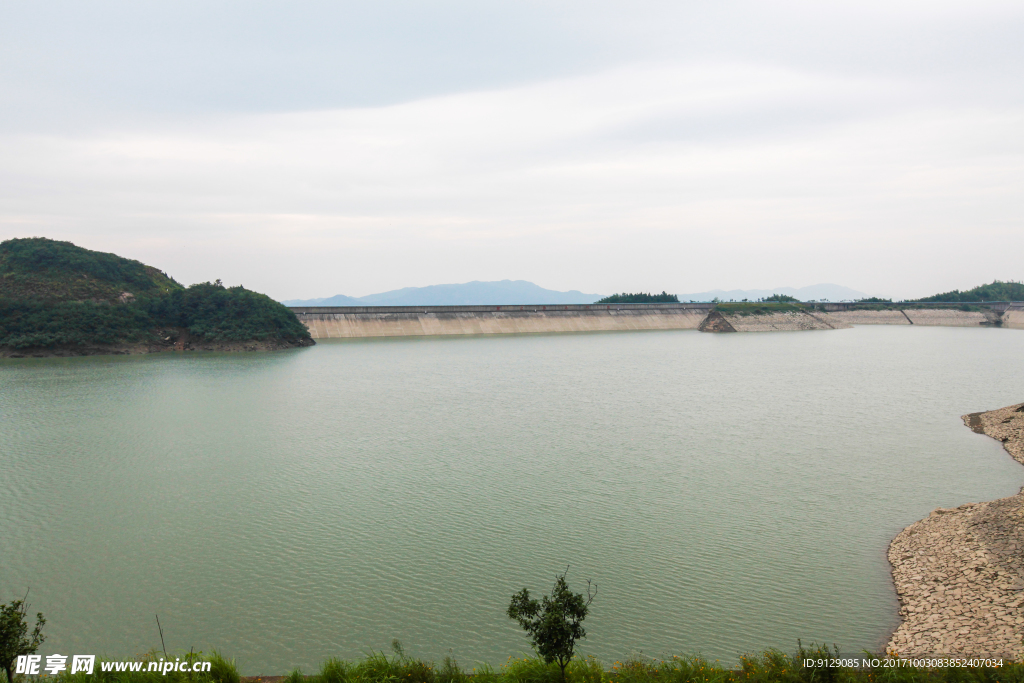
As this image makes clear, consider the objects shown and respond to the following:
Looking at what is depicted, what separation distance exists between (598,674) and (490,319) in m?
69.7

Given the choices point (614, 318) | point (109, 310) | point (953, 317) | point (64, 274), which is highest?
point (64, 274)

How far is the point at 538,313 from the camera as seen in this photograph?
79.7 meters

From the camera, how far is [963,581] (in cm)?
983

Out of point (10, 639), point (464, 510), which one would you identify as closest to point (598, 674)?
point (10, 639)

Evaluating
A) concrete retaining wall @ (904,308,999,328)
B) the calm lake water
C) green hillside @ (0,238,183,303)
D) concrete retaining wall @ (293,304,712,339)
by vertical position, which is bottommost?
the calm lake water

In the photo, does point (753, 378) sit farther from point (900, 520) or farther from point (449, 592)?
point (449, 592)

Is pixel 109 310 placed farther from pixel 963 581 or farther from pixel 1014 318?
pixel 1014 318

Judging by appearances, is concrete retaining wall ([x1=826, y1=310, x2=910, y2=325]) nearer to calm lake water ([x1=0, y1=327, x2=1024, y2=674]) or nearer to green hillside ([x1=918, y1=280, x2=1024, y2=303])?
green hillside ([x1=918, y1=280, x2=1024, y2=303])

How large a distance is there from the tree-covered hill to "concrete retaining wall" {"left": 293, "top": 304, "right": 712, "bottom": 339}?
9.10 meters

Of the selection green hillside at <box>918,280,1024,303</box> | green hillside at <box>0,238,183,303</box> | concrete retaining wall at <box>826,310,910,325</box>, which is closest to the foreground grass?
green hillside at <box>0,238,183,303</box>

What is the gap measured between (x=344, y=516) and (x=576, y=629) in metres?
8.31

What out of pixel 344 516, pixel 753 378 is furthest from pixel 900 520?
pixel 753 378

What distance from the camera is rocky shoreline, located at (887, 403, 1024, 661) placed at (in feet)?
27.1

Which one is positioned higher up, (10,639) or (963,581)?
(10,639)
